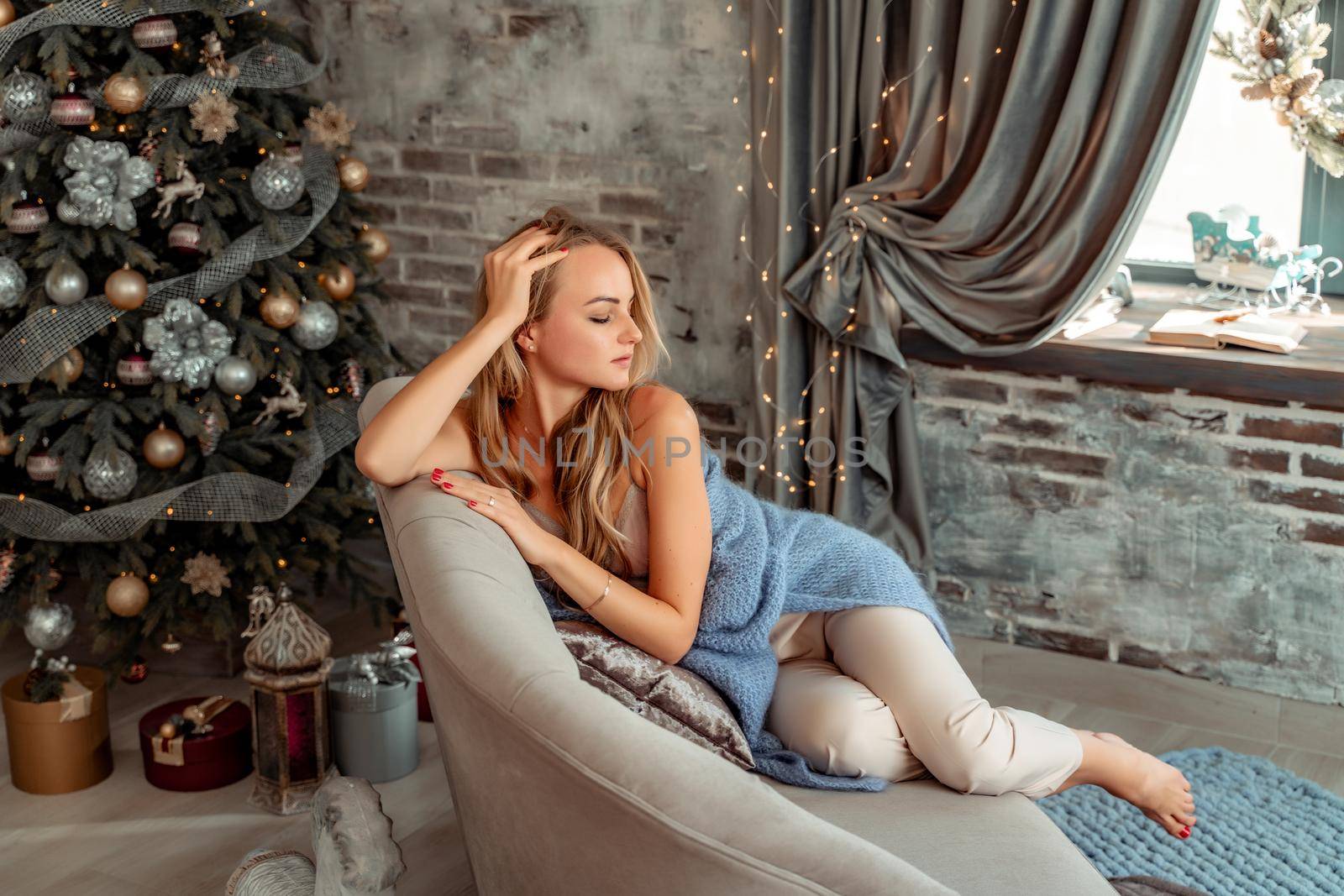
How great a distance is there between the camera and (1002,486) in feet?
10.4

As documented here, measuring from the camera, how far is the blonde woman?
1.88 m

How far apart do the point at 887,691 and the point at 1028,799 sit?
0.25 meters

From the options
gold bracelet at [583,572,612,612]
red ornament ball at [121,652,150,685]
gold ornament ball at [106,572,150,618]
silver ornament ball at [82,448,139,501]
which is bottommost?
red ornament ball at [121,652,150,685]

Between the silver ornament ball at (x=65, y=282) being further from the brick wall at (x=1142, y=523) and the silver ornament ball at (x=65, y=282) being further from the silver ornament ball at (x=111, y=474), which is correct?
the brick wall at (x=1142, y=523)

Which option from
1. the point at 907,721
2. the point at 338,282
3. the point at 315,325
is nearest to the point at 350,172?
the point at 338,282

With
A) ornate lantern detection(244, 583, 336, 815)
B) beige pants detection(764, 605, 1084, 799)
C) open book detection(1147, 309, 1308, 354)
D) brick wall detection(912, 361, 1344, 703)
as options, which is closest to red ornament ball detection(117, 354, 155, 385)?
ornate lantern detection(244, 583, 336, 815)

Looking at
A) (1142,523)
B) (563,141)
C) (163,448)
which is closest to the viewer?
(163,448)

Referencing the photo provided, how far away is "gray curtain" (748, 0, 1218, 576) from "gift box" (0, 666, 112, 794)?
165cm

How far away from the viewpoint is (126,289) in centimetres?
279

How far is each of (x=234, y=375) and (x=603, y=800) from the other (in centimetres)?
200

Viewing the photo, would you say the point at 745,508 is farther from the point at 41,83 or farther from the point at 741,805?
the point at 41,83

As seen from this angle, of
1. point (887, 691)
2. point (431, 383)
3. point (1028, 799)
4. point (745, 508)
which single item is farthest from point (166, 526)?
point (1028, 799)

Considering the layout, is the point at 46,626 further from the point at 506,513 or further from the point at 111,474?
the point at 506,513

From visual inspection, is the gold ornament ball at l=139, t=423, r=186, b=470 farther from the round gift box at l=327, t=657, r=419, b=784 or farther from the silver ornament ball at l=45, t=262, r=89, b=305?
the round gift box at l=327, t=657, r=419, b=784
